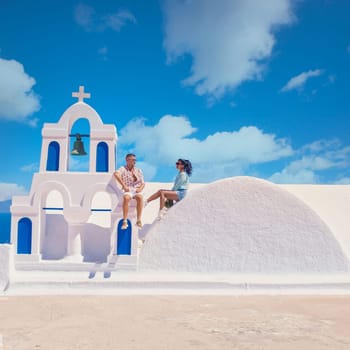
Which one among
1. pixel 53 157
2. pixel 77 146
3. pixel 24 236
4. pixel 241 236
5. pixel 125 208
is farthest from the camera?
pixel 77 146

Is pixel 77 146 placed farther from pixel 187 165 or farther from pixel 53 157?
pixel 187 165

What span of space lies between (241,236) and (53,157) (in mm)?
3949

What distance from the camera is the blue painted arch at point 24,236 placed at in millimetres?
7047

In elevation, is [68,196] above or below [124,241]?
above

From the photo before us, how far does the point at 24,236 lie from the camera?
709 cm

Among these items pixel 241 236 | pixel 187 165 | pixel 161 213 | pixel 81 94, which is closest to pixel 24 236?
pixel 161 213

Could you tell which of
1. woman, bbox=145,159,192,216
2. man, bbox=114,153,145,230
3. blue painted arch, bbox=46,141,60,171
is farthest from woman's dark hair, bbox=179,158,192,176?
blue painted arch, bbox=46,141,60,171

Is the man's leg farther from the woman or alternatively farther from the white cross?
the white cross

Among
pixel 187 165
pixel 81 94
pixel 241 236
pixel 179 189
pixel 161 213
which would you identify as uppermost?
pixel 81 94

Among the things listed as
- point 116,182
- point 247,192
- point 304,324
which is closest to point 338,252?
point 247,192

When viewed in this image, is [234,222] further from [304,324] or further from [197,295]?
[304,324]

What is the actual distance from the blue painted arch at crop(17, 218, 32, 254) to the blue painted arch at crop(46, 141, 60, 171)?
1.10 m

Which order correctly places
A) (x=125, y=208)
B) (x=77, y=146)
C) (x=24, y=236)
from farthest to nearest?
(x=77, y=146) < (x=24, y=236) < (x=125, y=208)

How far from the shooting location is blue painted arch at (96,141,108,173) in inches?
295
